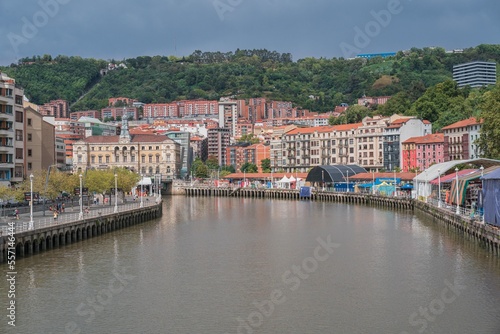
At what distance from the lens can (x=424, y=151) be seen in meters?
123

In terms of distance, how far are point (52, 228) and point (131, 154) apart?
363 feet

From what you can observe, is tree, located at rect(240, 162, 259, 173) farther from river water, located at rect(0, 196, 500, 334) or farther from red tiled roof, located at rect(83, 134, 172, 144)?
river water, located at rect(0, 196, 500, 334)

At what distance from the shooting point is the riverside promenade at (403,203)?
44.8 m

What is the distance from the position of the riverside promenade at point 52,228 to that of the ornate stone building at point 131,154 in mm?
86299

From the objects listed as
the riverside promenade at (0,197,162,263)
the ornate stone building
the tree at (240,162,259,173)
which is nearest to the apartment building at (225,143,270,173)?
the tree at (240,162,259,173)

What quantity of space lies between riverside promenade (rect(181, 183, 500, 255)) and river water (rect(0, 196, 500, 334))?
1135 millimetres

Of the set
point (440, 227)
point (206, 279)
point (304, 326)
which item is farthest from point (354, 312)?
point (440, 227)

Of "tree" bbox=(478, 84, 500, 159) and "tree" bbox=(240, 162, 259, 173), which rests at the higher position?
"tree" bbox=(478, 84, 500, 159)

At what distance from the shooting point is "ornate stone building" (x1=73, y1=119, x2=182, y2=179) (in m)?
153

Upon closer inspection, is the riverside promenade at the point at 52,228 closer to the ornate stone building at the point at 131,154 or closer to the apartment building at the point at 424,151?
the apartment building at the point at 424,151

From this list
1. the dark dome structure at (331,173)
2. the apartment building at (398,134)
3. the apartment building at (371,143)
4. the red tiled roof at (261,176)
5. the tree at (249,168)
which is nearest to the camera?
the dark dome structure at (331,173)

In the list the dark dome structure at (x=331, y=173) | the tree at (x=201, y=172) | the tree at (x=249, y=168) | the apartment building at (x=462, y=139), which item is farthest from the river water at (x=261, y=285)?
the tree at (x=249, y=168)

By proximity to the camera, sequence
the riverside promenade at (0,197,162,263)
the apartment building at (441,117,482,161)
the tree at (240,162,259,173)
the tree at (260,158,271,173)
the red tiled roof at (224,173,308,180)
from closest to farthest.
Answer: the riverside promenade at (0,197,162,263) → the apartment building at (441,117,482,161) → the red tiled roof at (224,173,308,180) → the tree at (260,158,271,173) → the tree at (240,162,259,173)

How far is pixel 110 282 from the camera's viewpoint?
34.7 meters
